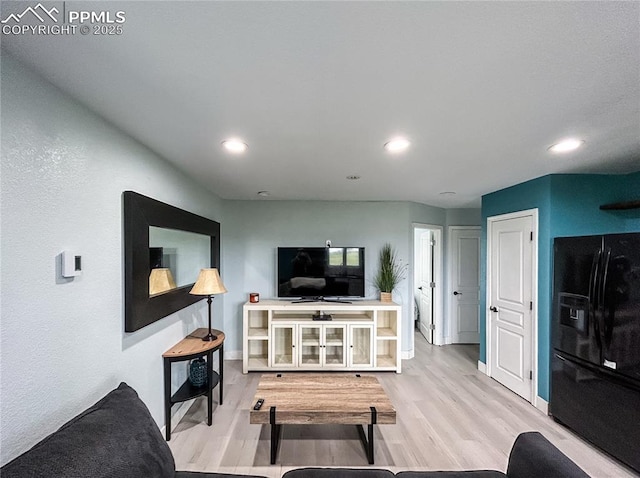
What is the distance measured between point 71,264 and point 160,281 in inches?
36.5

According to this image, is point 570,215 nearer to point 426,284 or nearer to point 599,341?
point 599,341

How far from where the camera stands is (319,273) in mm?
4016

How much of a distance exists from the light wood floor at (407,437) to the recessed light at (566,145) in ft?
7.76

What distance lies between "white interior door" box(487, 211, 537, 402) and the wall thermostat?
12.5 feet

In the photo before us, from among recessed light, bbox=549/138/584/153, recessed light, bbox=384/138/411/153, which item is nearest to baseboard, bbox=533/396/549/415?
recessed light, bbox=549/138/584/153

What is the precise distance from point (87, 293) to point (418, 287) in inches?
218

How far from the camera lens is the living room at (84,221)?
115cm

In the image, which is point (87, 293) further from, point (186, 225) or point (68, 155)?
point (186, 225)

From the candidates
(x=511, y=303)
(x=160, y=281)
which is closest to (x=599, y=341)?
(x=511, y=303)

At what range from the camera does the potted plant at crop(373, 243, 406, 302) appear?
409cm

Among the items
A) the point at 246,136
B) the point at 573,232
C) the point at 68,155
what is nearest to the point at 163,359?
the point at 68,155

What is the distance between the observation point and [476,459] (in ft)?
7.16

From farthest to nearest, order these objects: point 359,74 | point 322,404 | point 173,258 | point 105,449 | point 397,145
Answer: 1. point 173,258
2. point 322,404
3. point 397,145
4. point 359,74
5. point 105,449

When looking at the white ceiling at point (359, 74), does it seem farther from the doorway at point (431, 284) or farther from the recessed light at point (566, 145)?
the doorway at point (431, 284)
